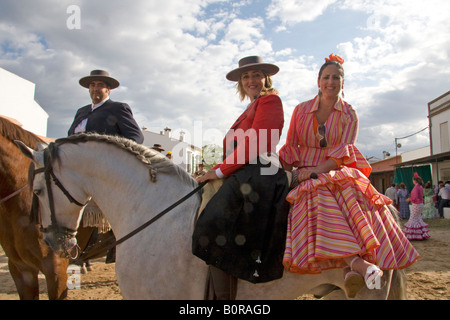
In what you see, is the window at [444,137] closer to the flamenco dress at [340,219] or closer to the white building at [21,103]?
the flamenco dress at [340,219]

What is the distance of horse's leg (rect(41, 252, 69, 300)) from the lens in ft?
10.9

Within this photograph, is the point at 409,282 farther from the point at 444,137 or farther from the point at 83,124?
the point at 444,137

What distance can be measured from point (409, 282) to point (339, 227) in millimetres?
5398

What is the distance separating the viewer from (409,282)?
6094mm

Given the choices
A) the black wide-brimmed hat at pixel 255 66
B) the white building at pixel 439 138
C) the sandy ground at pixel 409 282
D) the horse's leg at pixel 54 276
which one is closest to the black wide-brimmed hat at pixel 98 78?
the black wide-brimmed hat at pixel 255 66

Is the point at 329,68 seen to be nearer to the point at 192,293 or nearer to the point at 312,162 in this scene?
the point at 312,162

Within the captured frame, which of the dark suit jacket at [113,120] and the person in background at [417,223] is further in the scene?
the person in background at [417,223]

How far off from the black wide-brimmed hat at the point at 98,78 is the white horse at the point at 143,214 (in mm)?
1980

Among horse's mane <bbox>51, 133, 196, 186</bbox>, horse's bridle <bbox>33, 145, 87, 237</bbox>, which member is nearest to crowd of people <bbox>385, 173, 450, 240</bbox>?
horse's mane <bbox>51, 133, 196, 186</bbox>

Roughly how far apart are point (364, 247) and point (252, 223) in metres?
0.85

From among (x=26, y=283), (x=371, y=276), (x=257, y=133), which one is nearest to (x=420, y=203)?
(x=371, y=276)

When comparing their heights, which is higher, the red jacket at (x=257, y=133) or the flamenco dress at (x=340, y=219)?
the red jacket at (x=257, y=133)

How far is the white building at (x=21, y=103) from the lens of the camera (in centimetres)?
2120

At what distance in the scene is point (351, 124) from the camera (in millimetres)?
2590
